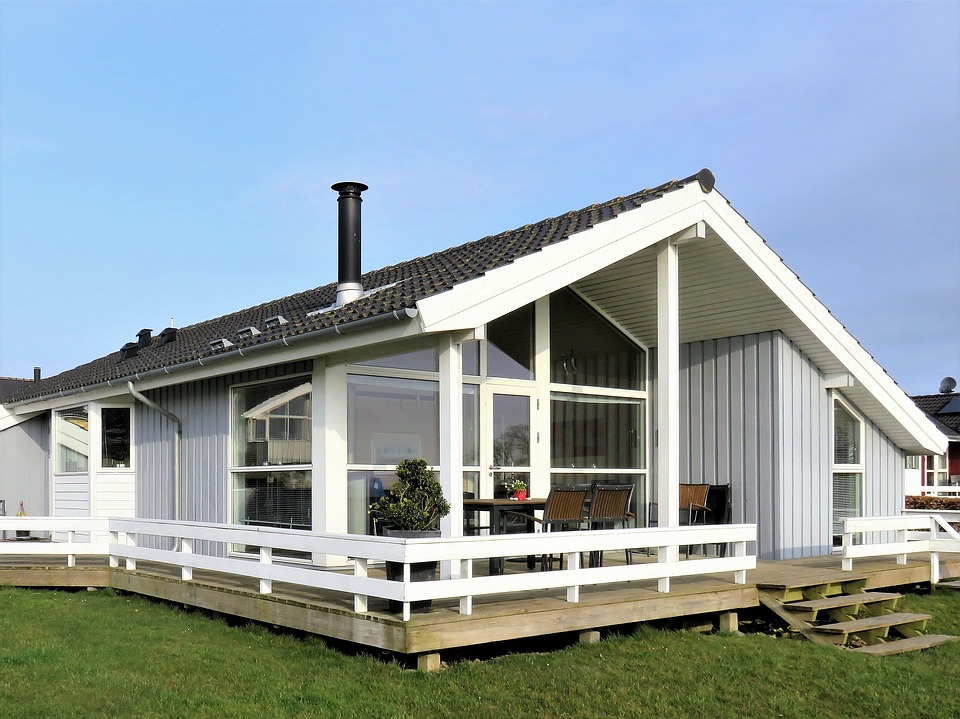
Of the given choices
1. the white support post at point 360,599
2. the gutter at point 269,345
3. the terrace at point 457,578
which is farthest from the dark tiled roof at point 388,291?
the white support post at point 360,599

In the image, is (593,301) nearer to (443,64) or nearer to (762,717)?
(443,64)

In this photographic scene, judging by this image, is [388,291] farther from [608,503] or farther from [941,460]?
[941,460]

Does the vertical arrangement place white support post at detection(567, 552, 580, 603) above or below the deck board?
above

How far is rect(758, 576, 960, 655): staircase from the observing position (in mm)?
8281

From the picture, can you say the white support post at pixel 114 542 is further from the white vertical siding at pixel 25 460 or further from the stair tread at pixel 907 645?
the stair tread at pixel 907 645

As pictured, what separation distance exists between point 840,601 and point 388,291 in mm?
4906

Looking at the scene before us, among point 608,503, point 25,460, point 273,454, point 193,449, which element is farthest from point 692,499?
point 25,460

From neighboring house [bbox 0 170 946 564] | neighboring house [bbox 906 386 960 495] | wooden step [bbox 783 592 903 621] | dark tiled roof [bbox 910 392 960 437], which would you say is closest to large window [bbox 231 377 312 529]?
neighboring house [bbox 0 170 946 564]

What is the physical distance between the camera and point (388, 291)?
9492 mm

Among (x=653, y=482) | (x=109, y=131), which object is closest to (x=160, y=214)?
(x=109, y=131)

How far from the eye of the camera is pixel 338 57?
12578mm

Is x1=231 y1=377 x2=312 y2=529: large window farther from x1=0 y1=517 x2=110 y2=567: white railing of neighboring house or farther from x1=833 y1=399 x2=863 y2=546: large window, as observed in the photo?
x1=833 y1=399 x2=863 y2=546: large window

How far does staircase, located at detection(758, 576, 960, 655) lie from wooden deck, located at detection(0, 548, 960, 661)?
105 mm

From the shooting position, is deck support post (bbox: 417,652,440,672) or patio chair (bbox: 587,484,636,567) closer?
deck support post (bbox: 417,652,440,672)
